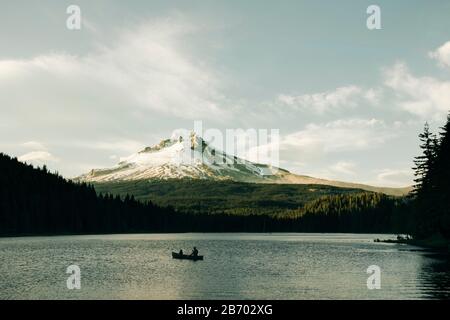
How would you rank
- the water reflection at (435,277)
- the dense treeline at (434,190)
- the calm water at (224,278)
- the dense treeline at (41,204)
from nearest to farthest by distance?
the water reflection at (435,277) < the calm water at (224,278) < the dense treeline at (434,190) < the dense treeline at (41,204)

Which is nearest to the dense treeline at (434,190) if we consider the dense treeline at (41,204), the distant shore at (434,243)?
the distant shore at (434,243)

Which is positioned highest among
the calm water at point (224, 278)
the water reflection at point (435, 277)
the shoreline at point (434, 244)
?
the shoreline at point (434, 244)

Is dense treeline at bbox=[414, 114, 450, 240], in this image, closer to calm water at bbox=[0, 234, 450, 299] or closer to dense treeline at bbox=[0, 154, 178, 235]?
calm water at bbox=[0, 234, 450, 299]

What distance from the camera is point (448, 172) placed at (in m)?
87.4

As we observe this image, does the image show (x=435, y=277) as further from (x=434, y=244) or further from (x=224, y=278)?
(x=434, y=244)

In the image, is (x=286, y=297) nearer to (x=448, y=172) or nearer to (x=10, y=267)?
(x=10, y=267)

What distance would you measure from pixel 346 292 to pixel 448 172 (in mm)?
47421

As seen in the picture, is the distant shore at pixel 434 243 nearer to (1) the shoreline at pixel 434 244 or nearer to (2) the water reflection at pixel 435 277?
(1) the shoreline at pixel 434 244

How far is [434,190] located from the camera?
3787 inches

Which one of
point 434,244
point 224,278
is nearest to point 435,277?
point 224,278

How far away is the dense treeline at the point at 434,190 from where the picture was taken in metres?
90.4

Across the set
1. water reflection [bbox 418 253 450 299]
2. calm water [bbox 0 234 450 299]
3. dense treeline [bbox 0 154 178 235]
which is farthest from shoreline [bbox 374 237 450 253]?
dense treeline [bbox 0 154 178 235]
